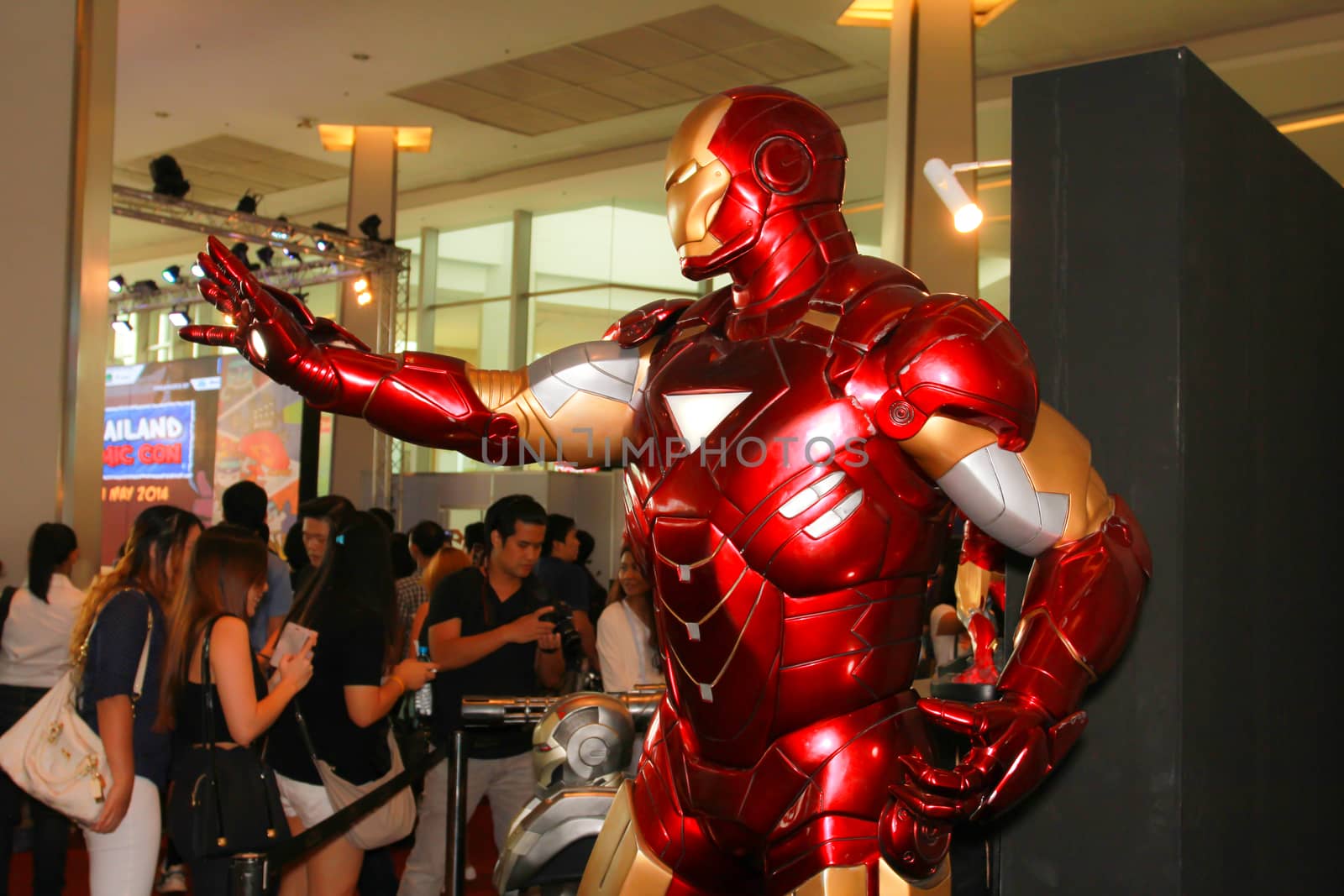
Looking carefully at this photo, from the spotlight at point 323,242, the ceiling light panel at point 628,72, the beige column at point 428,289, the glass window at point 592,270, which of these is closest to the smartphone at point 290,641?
the ceiling light panel at point 628,72

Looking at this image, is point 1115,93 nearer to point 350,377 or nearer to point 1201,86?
point 1201,86

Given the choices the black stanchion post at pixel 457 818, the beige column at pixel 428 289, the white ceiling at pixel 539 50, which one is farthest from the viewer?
the beige column at pixel 428 289

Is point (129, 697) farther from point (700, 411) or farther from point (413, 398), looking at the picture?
point (700, 411)

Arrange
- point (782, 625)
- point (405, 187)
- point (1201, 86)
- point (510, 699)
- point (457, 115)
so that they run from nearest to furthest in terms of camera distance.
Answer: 1. point (782, 625)
2. point (1201, 86)
3. point (510, 699)
4. point (457, 115)
5. point (405, 187)

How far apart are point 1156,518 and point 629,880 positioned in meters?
1.12

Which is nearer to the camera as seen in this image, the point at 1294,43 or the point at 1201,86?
the point at 1201,86

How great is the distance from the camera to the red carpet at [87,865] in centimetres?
528

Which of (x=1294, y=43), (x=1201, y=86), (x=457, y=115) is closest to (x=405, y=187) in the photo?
(x=457, y=115)

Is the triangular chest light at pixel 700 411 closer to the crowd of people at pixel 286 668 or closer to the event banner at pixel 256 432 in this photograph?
the crowd of people at pixel 286 668

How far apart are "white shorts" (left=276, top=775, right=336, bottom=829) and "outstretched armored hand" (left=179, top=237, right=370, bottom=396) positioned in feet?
5.79

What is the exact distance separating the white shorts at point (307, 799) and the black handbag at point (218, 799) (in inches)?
11.5

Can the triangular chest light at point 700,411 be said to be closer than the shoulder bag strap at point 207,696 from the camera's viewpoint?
Yes

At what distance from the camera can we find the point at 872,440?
1.94m

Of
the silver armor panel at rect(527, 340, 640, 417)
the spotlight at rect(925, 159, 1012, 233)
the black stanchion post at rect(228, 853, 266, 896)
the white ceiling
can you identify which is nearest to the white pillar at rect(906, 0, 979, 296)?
the white ceiling
